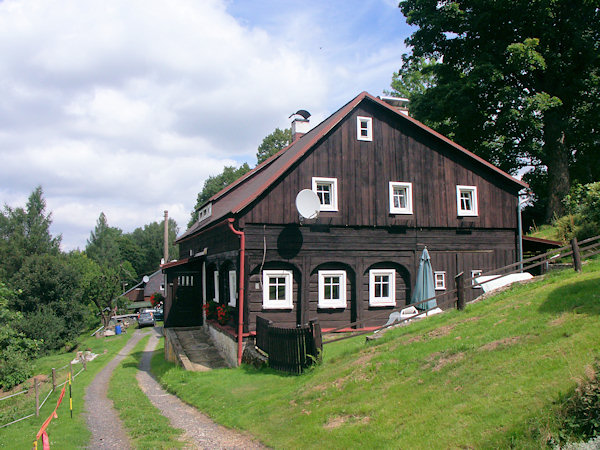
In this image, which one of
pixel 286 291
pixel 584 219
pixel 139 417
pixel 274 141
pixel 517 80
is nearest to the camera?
pixel 139 417

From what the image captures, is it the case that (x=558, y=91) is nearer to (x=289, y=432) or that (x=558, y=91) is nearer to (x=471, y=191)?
(x=471, y=191)

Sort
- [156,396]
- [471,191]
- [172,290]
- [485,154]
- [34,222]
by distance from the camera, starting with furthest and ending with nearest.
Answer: [34,222]
[485,154]
[172,290]
[471,191]
[156,396]

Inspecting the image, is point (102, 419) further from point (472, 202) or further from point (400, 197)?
point (472, 202)

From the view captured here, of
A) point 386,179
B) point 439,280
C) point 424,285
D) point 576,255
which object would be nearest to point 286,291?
point 424,285

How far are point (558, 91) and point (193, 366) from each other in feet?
86.6

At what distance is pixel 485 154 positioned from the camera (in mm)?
31625

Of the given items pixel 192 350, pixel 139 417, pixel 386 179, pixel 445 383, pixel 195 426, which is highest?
pixel 386 179

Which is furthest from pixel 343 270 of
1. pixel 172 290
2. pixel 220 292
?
pixel 172 290

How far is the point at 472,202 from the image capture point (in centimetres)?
2083

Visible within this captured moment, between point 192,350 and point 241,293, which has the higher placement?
point 241,293

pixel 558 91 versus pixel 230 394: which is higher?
pixel 558 91

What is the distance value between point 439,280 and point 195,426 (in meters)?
12.0

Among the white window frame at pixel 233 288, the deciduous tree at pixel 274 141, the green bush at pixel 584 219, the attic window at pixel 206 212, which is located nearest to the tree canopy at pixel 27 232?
the deciduous tree at pixel 274 141

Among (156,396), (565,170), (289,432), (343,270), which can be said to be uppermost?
(565,170)
